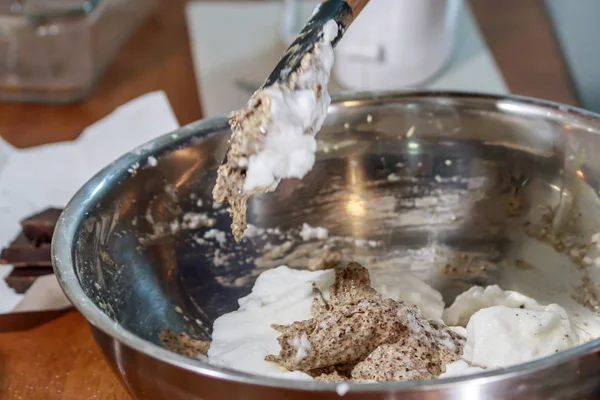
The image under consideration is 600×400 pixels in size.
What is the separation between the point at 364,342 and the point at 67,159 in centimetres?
55

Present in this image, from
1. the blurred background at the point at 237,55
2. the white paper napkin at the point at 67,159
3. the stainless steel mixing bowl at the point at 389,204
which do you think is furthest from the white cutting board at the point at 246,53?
the stainless steel mixing bowl at the point at 389,204

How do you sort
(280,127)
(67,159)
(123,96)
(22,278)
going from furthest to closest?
(123,96) → (67,159) → (22,278) → (280,127)

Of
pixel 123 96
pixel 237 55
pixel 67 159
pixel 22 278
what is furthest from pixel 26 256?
pixel 237 55

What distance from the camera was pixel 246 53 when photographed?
1.28 metres

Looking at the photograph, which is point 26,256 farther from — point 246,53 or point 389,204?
point 246,53

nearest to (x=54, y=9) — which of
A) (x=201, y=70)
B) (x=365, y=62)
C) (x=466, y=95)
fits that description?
(x=201, y=70)

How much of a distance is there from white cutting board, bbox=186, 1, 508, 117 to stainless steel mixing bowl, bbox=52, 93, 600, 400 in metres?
0.34

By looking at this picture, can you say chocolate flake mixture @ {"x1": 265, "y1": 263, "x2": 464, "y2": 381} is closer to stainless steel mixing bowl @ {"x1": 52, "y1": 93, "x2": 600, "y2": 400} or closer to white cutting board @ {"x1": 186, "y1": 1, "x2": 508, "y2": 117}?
stainless steel mixing bowl @ {"x1": 52, "y1": 93, "x2": 600, "y2": 400}

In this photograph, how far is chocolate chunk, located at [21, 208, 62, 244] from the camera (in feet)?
2.52

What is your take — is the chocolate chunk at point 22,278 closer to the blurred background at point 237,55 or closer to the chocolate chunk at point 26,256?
the chocolate chunk at point 26,256

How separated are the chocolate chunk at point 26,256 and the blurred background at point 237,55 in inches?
13.1

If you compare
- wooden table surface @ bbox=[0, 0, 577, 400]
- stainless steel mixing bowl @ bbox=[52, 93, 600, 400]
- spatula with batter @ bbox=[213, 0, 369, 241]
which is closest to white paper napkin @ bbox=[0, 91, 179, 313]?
wooden table surface @ bbox=[0, 0, 577, 400]

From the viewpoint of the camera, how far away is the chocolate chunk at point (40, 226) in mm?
767

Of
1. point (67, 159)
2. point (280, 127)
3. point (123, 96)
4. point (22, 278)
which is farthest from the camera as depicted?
point (123, 96)
